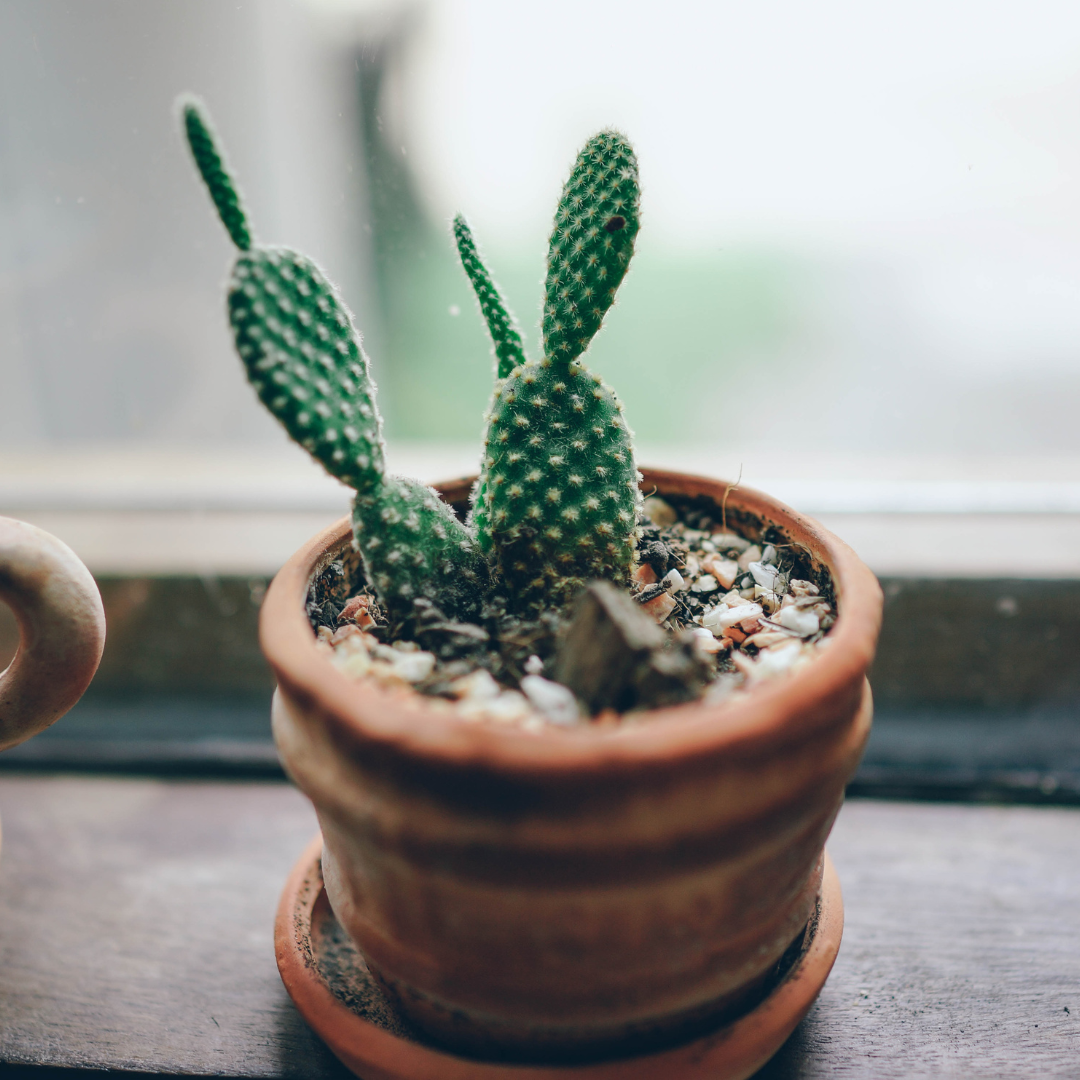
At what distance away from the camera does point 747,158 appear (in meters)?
0.93

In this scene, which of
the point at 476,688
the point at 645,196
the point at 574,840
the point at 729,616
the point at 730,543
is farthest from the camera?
the point at 645,196

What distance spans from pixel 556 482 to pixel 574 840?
0.28 m

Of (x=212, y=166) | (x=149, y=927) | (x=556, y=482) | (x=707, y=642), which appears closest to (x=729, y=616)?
(x=707, y=642)

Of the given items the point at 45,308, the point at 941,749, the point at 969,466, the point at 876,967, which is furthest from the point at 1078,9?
the point at 45,308

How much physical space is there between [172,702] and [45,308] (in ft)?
1.95

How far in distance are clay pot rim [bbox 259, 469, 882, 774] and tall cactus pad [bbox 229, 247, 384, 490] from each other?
12cm

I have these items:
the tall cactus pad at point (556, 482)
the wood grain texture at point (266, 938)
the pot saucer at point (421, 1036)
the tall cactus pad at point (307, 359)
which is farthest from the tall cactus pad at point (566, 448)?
the wood grain texture at point (266, 938)

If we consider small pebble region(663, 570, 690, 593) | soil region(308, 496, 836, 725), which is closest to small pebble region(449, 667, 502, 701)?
soil region(308, 496, 836, 725)

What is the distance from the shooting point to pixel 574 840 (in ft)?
1.30

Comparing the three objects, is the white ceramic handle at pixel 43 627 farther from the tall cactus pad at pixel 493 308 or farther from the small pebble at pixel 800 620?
the small pebble at pixel 800 620

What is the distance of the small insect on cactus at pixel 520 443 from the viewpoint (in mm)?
520

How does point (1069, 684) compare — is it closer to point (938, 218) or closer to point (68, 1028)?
point (938, 218)

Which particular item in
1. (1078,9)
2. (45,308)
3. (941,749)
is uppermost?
(1078,9)

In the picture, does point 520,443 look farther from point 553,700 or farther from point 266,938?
point 266,938
